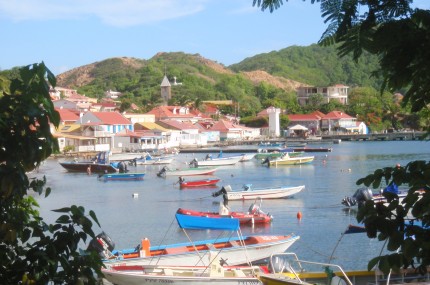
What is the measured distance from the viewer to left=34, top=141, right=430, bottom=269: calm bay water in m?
18.4

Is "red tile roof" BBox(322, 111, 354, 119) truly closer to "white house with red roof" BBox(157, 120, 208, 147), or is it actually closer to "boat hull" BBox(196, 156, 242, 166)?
"white house with red roof" BBox(157, 120, 208, 147)

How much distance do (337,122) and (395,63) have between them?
3552 inches

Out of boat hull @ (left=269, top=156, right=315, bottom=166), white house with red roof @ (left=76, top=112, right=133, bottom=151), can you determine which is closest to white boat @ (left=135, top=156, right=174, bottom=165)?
boat hull @ (left=269, top=156, right=315, bottom=166)

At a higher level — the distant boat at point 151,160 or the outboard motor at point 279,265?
the distant boat at point 151,160

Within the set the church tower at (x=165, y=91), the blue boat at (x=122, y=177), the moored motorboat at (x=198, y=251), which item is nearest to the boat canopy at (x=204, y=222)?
the moored motorboat at (x=198, y=251)

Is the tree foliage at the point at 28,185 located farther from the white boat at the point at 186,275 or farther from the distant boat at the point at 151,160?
the distant boat at the point at 151,160

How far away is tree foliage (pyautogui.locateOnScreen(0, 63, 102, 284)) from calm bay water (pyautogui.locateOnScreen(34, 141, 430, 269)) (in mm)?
12533

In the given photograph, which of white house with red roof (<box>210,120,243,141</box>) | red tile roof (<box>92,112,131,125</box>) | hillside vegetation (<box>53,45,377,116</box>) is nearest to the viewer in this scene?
red tile roof (<box>92,112,131,125</box>)

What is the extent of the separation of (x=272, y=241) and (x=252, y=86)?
459ft

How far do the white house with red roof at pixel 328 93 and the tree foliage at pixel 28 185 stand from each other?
337 ft

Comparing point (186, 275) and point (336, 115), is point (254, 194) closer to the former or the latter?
point (186, 275)

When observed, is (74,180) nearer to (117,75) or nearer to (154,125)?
(154,125)

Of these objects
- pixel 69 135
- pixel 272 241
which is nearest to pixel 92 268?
pixel 272 241

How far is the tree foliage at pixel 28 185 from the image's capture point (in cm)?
352
